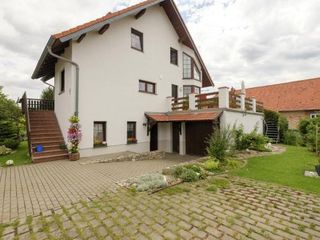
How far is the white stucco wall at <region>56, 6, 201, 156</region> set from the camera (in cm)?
1077

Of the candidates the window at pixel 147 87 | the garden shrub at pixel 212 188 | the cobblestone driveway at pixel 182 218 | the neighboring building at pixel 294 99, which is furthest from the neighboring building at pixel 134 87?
the neighboring building at pixel 294 99

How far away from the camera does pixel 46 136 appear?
11203mm

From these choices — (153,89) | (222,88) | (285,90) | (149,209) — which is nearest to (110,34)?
(153,89)

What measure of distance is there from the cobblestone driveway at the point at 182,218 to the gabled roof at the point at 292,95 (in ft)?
73.3

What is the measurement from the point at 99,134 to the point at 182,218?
869 centimetres

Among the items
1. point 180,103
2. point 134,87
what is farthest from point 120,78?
point 180,103

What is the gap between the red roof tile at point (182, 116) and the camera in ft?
37.5

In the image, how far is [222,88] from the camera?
1138 centimetres

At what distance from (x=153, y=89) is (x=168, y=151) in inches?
196

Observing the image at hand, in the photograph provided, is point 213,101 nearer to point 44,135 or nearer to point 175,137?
point 175,137

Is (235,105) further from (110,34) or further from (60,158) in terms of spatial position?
(60,158)

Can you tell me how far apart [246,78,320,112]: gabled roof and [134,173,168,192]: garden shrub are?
2377 centimetres

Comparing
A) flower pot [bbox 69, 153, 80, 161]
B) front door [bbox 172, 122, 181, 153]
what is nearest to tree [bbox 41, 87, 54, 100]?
flower pot [bbox 69, 153, 80, 161]

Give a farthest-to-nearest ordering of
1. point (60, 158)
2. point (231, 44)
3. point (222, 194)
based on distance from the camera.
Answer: point (231, 44) < point (60, 158) < point (222, 194)
